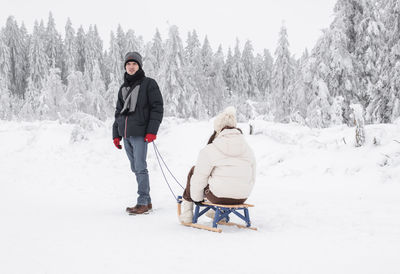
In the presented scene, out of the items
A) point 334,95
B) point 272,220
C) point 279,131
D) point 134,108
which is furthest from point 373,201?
point 334,95

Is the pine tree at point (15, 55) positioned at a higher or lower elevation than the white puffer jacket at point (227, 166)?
higher

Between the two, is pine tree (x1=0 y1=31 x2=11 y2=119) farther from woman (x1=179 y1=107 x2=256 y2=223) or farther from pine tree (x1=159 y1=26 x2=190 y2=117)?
woman (x1=179 y1=107 x2=256 y2=223)

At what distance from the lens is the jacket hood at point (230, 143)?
421cm

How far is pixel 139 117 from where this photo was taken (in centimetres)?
550

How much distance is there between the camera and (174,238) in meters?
3.91

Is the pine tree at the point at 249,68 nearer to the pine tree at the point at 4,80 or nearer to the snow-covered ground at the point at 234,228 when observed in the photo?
the pine tree at the point at 4,80

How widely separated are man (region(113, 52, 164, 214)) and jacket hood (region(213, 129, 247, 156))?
61.5 inches

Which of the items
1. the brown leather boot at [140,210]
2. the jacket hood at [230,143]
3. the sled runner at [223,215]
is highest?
the jacket hood at [230,143]

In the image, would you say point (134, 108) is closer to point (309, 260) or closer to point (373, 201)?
point (309, 260)

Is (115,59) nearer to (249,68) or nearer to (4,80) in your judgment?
(4,80)

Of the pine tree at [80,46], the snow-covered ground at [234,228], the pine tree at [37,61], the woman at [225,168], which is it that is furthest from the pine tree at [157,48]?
the woman at [225,168]

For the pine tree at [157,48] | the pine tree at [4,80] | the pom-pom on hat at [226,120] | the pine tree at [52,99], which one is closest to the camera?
the pom-pom on hat at [226,120]

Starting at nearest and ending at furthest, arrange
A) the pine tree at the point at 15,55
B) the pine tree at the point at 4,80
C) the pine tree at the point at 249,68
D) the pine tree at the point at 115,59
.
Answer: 1. the pine tree at the point at 4,80
2. the pine tree at the point at 15,55
3. the pine tree at the point at 115,59
4. the pine tree at the point at 249,68

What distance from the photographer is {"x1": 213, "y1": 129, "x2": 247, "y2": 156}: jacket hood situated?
421 centimetres
